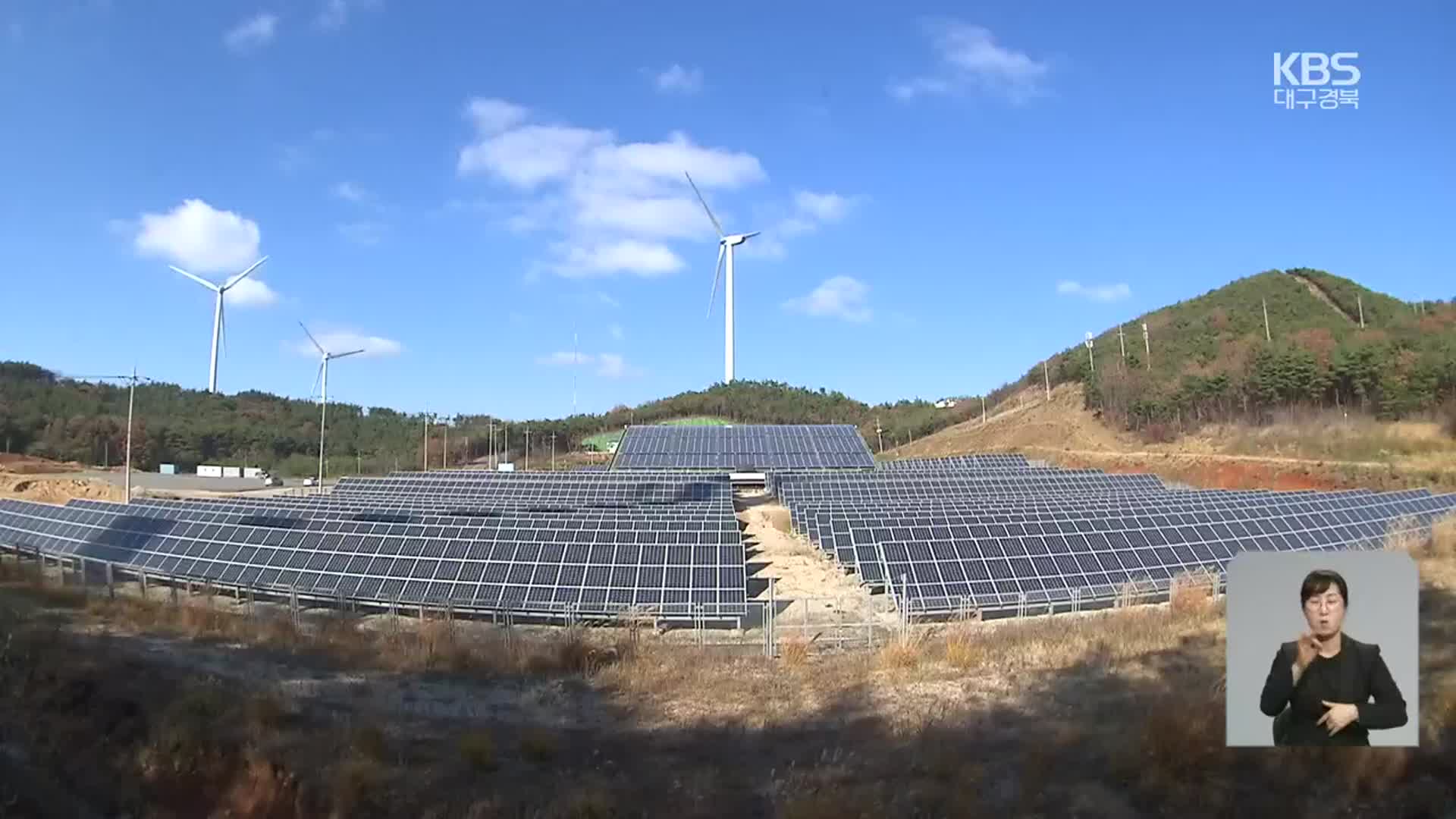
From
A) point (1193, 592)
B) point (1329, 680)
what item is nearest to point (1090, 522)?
point (1193, 592)

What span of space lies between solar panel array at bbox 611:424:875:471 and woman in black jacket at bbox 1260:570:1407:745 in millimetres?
62546

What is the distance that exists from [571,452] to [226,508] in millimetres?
78425

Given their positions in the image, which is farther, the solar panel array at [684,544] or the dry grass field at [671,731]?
the solar panel array at [684,544]

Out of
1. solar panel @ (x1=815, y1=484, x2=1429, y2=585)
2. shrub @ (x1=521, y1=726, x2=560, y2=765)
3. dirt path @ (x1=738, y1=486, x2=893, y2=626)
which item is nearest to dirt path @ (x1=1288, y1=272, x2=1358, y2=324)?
solar panel @ (x1=815, y1=484, x2=1429, y2=585)

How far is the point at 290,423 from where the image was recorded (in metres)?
134

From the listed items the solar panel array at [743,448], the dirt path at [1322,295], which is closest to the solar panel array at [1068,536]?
the solar panel array at [743,448]

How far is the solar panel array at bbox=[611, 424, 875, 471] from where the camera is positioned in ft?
230

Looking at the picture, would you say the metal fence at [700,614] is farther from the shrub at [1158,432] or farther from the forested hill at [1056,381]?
the shrub at [1158,432]

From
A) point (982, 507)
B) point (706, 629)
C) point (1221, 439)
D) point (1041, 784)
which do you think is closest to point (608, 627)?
point (706, 629)

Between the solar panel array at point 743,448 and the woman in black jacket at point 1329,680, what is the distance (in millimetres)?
62546

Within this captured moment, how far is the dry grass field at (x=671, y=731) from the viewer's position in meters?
7.38

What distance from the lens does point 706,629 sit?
818 inches

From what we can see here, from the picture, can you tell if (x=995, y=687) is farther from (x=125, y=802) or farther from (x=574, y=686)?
(x=125, y=802)

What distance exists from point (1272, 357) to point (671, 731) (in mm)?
77160
